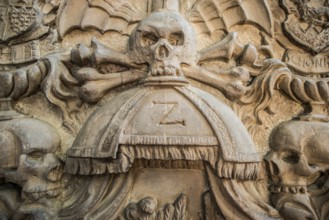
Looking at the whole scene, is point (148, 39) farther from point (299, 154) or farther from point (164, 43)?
point (299, 154)

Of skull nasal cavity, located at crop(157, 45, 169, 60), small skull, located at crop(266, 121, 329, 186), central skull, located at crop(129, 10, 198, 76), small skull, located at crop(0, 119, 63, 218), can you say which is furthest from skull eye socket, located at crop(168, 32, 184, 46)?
small skull, located at crop(0, 119, 63, 218)

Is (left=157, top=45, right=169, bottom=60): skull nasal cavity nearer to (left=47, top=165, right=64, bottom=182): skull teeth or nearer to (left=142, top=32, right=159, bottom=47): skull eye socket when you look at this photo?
(left=142, top=32, right=159, bottom=47): skull eye socket

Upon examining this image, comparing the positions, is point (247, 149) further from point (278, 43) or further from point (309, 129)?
point (278, 43)

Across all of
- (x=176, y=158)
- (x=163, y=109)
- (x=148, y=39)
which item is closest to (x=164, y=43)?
(x=148, y=39)

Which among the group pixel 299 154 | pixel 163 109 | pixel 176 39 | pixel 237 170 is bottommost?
pixel 237 170

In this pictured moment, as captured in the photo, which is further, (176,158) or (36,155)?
(36,155)

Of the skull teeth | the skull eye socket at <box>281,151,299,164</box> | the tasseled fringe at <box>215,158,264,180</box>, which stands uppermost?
the skull eye socket at <box>281,151,299,164</box>

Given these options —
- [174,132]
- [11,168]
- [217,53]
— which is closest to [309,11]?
[217,53]

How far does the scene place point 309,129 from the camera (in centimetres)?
222

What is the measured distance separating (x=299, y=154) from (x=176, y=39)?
3.43 feet

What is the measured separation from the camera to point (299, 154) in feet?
7.15

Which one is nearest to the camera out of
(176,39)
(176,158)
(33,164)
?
(176,158)

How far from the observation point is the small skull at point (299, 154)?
2170mm

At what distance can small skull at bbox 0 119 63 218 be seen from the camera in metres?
2.16
